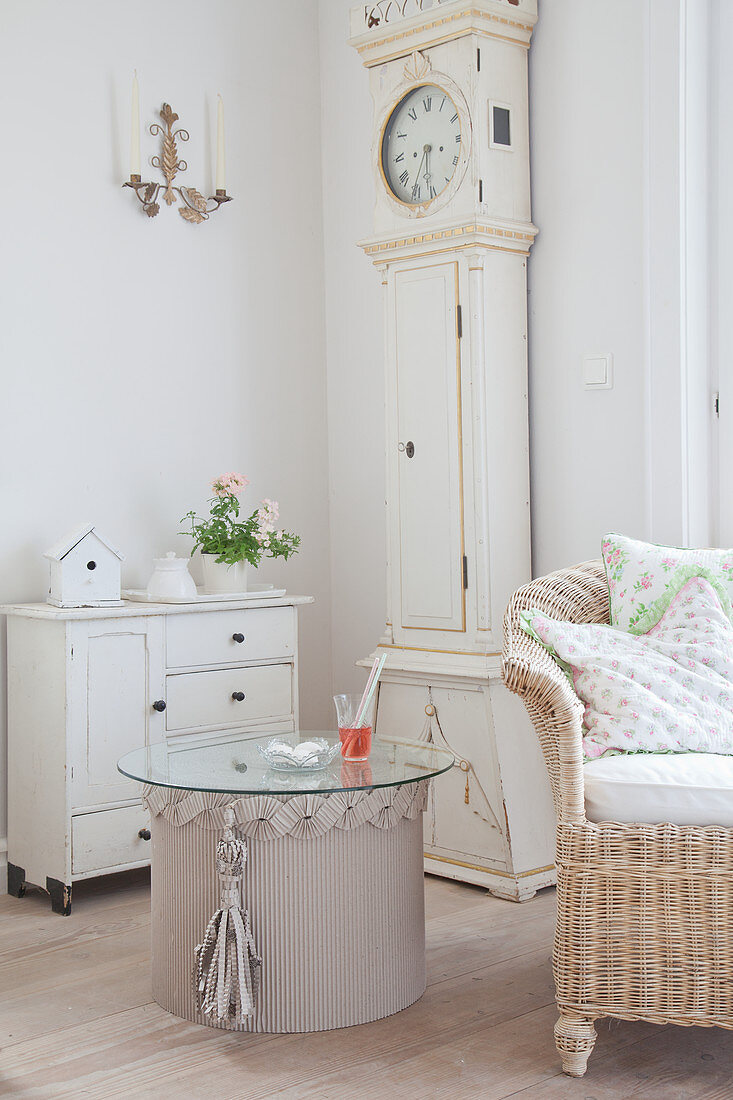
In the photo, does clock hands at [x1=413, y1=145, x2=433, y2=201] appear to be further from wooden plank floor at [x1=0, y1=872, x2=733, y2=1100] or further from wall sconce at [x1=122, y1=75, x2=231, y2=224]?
wooden plank floor at [x1=0, y1=872, x2=733, y2=1100]

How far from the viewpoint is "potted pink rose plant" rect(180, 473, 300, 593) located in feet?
10.4

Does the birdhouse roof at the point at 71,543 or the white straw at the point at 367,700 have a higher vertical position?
the birdhouse roof at the point at 71,543

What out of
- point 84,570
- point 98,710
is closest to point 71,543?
point 84,570

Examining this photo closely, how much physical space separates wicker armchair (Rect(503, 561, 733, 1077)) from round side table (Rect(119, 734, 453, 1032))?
301mm

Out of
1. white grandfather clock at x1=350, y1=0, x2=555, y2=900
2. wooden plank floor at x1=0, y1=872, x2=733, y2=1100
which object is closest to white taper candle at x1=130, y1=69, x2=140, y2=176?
white grandfather clock at x1=350, y1=0, x2=555, y2=900

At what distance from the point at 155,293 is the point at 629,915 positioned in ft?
7.49

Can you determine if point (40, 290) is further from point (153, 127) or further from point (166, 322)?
point (153, 127)

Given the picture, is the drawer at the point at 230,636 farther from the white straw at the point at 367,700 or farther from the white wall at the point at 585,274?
the white straw at the point at 367,700

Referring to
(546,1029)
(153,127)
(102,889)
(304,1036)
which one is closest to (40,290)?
(153,127)

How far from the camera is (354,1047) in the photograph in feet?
6.63

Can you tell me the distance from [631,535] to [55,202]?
183 cm

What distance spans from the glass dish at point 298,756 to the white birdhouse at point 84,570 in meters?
0.89

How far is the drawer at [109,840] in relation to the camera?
9.14ft

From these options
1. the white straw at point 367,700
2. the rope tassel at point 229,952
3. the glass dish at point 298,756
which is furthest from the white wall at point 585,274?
the rope tassel at point 229,952
